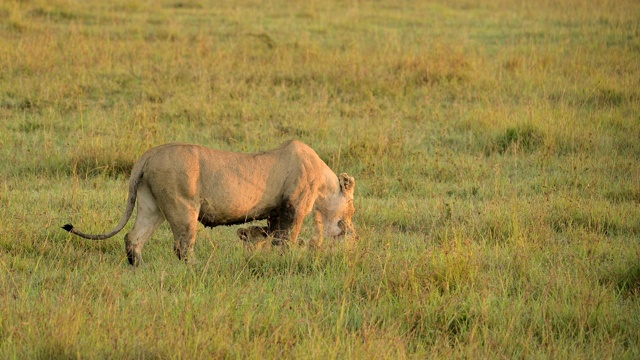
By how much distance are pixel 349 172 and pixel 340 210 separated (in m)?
1.89

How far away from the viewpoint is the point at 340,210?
5832 millimetres

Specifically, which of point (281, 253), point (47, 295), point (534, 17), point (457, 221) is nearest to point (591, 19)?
point (534, 17)

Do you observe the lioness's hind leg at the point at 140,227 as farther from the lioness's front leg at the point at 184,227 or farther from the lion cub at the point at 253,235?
the lion cub at the point at 253,235

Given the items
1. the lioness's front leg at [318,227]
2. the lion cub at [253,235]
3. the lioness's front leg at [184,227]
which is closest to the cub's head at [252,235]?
the lion cub at [253,235]

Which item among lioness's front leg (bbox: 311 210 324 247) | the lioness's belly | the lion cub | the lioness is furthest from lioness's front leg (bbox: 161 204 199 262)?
lioness's front leg (bbox: 311 210 324 247)

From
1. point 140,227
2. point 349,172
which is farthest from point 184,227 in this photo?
point 349,172

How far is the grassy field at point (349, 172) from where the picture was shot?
13.6 ft

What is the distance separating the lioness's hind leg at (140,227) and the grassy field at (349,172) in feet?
0.32

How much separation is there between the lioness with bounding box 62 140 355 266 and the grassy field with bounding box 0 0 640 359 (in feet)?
0.68

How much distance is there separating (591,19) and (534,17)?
1.04 m

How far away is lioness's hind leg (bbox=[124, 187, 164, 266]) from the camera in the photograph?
5.20m

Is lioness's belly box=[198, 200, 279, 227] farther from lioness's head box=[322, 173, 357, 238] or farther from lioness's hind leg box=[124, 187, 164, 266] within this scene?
lioness's head box=[322, 173, 357, 238]

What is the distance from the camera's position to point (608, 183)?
283 inches

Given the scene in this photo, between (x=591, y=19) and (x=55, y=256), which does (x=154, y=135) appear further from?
(x=591, y=19)
